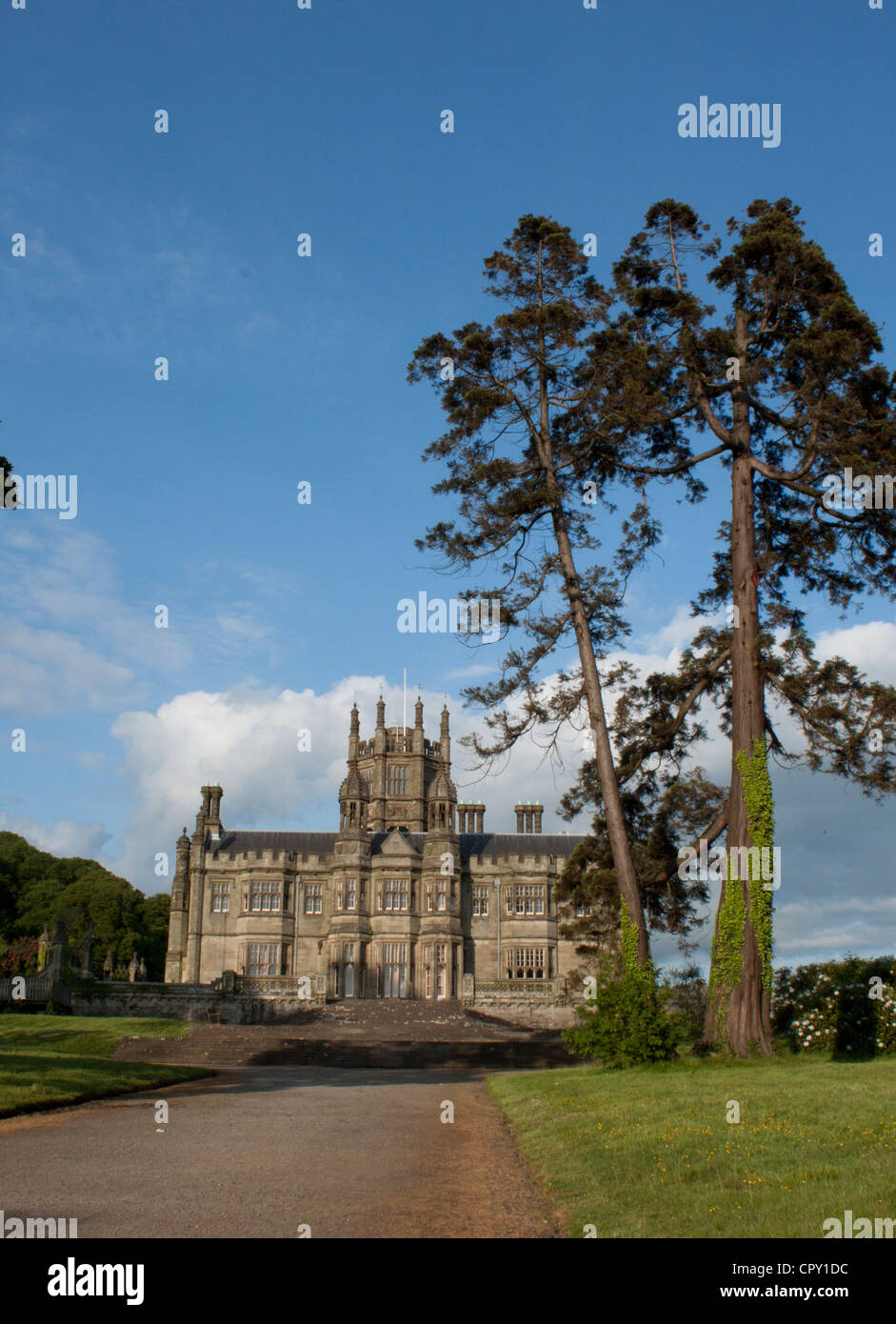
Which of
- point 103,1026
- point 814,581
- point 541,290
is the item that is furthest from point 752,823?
point 103,1026

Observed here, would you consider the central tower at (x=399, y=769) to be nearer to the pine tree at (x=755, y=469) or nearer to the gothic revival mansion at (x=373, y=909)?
the gothic revival mansion at (x=373, y=909)

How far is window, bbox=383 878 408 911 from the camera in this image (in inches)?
2498

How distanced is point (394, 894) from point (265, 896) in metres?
8.21

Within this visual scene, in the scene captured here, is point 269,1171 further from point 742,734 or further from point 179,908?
point 179,908

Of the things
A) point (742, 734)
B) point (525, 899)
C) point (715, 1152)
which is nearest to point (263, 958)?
point (525, 899)

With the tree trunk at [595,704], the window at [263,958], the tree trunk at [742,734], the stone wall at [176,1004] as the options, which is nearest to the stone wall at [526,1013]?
the stone wall at [176,1004]

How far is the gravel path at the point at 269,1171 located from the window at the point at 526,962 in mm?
48556

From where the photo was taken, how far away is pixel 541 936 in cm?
6456

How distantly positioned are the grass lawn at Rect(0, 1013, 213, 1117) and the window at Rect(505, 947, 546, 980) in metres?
30.8

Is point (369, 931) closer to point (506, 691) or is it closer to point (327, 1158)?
point (506, 691)

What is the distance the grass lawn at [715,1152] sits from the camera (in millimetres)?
7129

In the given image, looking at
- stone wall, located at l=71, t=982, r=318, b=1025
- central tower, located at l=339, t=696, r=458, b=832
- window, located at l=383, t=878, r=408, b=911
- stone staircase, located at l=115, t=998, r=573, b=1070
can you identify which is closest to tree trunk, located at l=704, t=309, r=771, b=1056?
stone staircase, located at l=115, t=998, r=573, b=1070

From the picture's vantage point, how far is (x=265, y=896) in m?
65.6
